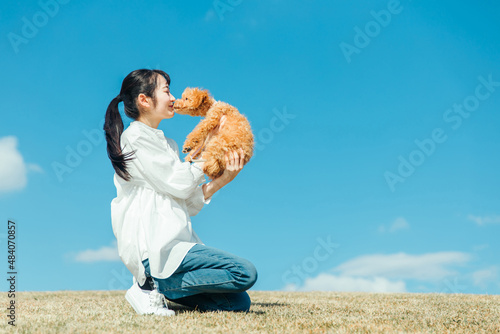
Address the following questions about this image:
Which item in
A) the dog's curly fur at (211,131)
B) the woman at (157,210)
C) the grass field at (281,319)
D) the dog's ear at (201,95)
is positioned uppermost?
the dog's ear at (201,95)

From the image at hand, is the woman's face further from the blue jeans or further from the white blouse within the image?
the blue jeans

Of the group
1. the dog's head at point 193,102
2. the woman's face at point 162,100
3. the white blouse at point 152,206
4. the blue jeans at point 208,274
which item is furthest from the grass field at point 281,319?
the dog's head at point 193,102

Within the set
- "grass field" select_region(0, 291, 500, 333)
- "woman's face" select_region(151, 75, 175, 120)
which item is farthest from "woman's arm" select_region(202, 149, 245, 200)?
"grass field" select_region(0, 291, 500, 333)

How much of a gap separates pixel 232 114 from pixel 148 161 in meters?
0.95

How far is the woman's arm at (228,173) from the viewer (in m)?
3.80

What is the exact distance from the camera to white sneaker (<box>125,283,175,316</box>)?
362 cm

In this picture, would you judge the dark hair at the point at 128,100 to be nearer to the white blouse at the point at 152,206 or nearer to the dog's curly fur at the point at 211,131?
the white blouse at the point at 152,206

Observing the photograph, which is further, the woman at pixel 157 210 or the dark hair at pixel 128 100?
the dark hair at pixel 128 100

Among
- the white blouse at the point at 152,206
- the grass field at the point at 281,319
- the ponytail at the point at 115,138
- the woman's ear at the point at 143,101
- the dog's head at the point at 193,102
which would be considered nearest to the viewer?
the grass field at the point at 281,319

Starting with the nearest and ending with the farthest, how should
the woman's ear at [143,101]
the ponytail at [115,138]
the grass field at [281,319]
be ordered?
1. the grass field at [281,319]
2. the ponytail at [115,138]
3. the woman's ear at [143,101]

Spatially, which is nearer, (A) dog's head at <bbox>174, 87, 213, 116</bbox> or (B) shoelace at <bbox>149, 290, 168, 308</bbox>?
(B) shoelace at <bbox>149, 290, 168, 308</bbox>

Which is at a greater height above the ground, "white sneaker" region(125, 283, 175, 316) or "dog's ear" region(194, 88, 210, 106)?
"dog's ear" region(194, 88, 210, 106)

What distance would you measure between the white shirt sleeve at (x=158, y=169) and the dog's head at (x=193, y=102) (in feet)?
2.14

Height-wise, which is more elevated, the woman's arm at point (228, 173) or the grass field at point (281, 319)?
the woman's arm at point (228, 173)
